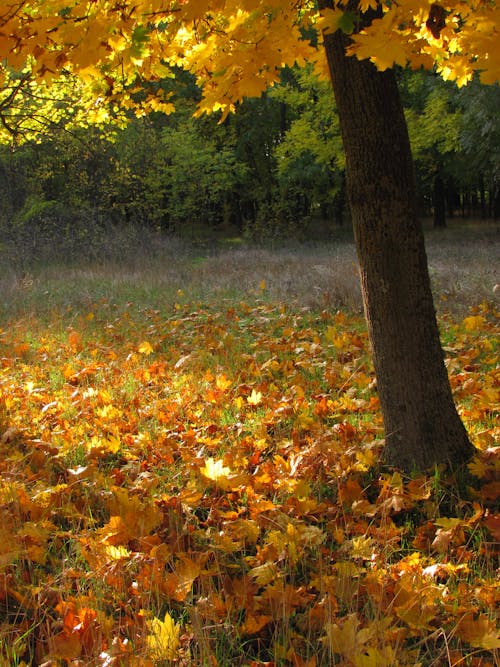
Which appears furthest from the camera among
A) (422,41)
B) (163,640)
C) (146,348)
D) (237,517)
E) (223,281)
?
(223,281)

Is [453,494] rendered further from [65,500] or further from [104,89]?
[104,89]

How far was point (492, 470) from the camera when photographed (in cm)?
294

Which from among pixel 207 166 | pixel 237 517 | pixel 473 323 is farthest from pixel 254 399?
pixel 207 166

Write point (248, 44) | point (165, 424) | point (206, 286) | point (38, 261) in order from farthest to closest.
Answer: point (38, 261), point (206, 286), point (165, 424), point (248, 44)

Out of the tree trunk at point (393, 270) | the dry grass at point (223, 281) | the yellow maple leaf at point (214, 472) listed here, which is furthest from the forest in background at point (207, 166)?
the yellow maple leaf at point (214, 472)

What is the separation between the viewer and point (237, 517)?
9.04ft

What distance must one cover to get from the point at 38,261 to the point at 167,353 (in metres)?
12.6

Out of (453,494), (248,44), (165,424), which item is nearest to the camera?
(248,44)

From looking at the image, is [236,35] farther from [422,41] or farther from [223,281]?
[223,281]

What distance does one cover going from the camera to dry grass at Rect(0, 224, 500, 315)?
874 cm

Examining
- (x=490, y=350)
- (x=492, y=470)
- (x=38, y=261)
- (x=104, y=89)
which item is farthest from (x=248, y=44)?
(x=38, y=261)

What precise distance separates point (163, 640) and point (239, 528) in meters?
0.77

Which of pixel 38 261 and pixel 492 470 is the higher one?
pixel 38 261

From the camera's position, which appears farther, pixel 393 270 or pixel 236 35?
pixel 393 270
